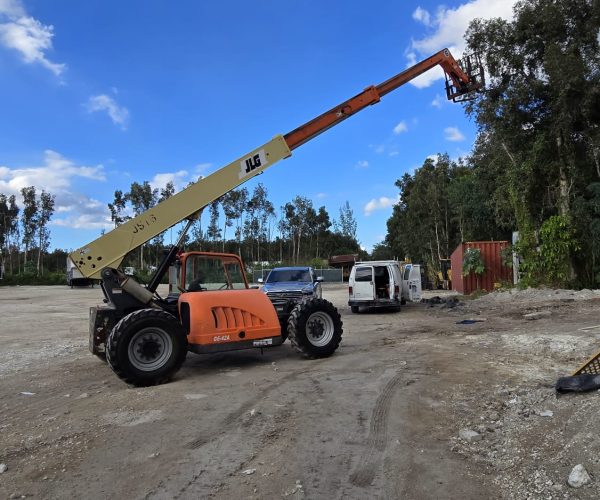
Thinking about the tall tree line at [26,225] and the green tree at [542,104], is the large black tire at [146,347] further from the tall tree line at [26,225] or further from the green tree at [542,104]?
the tall tree line at [26,225]

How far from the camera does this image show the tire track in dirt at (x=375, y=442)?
4.11m

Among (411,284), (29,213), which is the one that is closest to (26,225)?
(29,213)

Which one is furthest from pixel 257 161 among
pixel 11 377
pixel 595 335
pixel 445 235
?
pixel 445 235

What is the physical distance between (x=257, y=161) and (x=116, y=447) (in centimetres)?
589

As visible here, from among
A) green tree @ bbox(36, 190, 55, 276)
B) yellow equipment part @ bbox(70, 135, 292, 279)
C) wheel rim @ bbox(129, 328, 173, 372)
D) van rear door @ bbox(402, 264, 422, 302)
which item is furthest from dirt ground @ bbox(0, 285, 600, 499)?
green tree @ bbox(36, 190, 55, 276)

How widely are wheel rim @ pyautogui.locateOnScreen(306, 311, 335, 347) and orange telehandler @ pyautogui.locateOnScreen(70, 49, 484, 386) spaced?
0.02 m

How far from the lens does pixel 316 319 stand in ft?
31.2

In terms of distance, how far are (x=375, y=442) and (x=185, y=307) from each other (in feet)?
14.3

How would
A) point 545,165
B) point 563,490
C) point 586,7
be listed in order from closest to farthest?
point 563,490
point 586,7
point 545,165

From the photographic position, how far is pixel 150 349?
7480 millimetres

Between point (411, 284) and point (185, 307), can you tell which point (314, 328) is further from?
point (411, 284)

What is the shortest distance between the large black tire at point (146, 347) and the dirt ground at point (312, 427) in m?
0.25

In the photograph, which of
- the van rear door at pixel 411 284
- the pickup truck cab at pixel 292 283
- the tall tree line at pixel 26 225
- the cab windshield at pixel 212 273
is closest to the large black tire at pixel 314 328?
the cab windshield at pixel 212 273

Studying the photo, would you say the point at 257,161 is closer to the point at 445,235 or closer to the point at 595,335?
the point at 595,335
